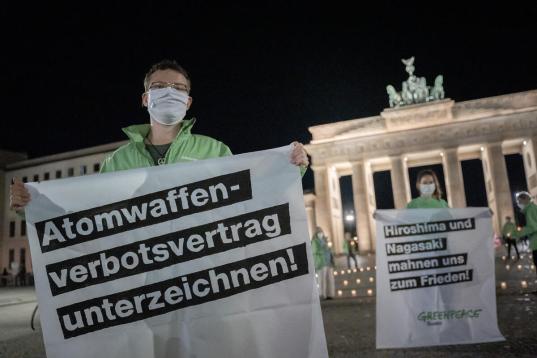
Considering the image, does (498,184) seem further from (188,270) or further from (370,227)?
(188,270)

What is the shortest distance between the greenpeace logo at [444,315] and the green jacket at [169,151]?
337 centimetres

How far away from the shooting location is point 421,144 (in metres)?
39.9

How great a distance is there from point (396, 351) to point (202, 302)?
11.6ft

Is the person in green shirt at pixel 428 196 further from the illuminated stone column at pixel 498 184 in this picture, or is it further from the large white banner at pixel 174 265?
the illuminated stone column at pixel 498 184

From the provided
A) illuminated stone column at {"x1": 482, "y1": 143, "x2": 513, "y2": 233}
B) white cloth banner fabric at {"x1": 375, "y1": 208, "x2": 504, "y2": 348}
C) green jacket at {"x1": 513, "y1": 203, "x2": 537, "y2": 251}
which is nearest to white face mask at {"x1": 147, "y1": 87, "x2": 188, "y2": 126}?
white cloth banner fabric at {"x1": 375, "y1": 208, "x2": 504, "y2": 348}

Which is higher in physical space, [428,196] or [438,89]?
[438,89]

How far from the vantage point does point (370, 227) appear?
40969 mm

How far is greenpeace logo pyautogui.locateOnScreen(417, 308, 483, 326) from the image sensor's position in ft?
17.2

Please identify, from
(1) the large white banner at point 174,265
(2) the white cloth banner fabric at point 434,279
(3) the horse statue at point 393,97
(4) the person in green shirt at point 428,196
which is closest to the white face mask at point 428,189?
(4) the person in green shirt at point 428,196

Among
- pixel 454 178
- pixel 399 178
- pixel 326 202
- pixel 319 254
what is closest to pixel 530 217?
pixel 319 254

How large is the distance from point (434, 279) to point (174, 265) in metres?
3.86

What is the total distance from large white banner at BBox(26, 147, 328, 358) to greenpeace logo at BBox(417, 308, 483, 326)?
3.23m

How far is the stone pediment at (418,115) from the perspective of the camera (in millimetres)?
39406

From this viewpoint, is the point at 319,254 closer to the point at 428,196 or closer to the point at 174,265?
the point at 428,196
